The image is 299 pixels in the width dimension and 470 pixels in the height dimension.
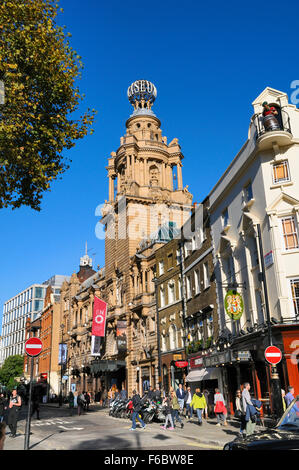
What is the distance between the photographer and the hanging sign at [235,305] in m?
22.8

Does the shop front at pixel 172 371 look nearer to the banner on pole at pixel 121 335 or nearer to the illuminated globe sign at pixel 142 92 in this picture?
the banner on pole at pixel 121 335

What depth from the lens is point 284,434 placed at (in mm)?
6441

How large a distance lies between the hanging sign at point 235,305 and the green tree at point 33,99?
37.7ft

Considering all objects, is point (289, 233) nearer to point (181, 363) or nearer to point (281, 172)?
point (281, 172)

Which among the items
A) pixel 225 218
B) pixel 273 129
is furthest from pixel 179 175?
pixel 273 129

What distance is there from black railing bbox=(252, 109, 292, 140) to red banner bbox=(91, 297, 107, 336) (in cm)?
3277

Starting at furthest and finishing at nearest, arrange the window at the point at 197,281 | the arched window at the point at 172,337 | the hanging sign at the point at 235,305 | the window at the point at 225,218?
the arched window at the point at 172,337, the window at the point at 197,281, the window at the point at 225,218, the hanging sign at the point at 235,305

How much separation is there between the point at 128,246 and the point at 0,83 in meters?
33.8

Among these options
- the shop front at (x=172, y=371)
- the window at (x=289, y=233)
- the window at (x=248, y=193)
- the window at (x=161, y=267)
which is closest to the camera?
the window at (x=289, y=233)

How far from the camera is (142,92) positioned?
63.2 m

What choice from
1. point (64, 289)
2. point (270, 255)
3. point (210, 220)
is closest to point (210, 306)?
point (210, 220)

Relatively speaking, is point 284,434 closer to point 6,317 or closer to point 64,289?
point 64,289

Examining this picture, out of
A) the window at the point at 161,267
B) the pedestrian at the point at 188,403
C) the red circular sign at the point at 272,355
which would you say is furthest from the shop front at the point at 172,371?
the red circular sign at the point at 272,355
